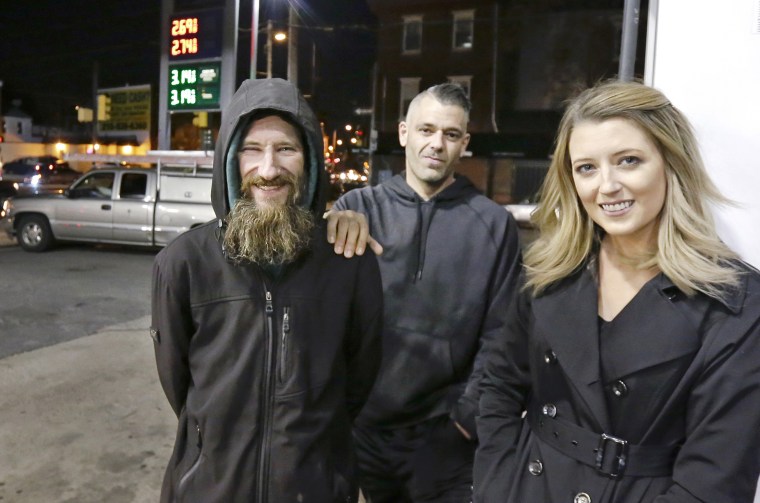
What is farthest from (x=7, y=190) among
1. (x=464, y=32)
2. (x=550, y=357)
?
(x=550, y=357)

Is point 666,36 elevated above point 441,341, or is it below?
above

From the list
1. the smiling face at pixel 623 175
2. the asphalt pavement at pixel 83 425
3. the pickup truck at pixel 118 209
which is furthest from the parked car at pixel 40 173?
the smiling face at pixel 623 175

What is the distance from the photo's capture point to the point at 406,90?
31.8m

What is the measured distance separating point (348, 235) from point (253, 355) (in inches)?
20.0

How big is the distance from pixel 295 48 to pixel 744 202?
14630 mm

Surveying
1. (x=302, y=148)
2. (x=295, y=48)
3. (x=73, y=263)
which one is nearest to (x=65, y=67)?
(x=295, y=48)

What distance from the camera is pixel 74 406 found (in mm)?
5109

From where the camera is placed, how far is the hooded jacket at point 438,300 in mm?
2529

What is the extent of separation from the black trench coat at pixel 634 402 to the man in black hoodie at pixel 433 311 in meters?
0.65

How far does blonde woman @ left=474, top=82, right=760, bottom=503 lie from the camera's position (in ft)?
4.62

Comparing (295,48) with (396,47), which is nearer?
(295,48)

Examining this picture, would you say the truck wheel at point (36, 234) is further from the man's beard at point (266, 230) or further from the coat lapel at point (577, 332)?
the coat lapel at point (577, 332)

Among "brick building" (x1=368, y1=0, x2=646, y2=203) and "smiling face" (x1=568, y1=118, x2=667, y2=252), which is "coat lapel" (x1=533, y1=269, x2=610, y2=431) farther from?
"brick building" (x1=368, y1=0, x2=646, y2=203)

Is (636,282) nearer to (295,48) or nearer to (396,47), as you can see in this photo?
(295,48)
